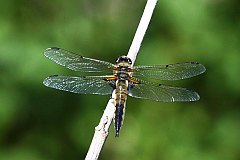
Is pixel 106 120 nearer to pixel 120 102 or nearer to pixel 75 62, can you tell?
pixel 120 102

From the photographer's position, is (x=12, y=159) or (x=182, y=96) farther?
(x=12, y=159)

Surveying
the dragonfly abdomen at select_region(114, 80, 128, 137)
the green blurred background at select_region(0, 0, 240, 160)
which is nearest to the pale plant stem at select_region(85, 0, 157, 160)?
the dragonfly abdomen at select_region(114, 80, 128, 137)

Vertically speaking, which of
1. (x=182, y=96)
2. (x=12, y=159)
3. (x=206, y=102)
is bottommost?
(x=12, y=159)

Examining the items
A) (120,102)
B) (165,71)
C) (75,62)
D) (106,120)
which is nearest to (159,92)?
(165,71)

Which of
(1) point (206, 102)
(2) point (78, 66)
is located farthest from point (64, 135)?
(1) point (206, 102)

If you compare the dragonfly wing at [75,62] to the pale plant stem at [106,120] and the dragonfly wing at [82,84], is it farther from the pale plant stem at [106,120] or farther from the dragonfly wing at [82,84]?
the pale plant stem at [106,120]

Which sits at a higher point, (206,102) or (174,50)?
(174,50)

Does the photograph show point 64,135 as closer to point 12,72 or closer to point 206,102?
point 12,72
